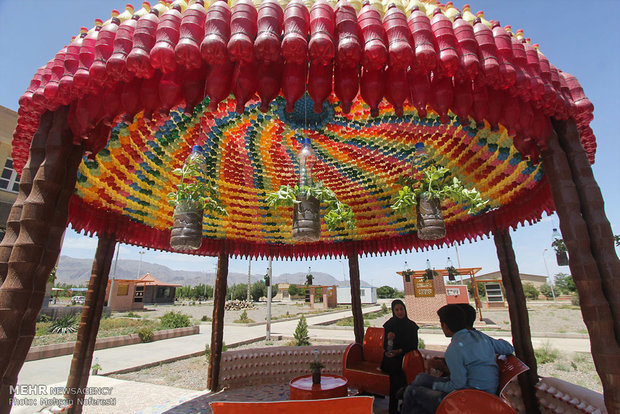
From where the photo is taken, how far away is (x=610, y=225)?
2475mm

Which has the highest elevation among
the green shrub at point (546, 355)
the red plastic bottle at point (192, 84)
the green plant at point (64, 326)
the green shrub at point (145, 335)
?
the red plastic bottle at point (192, 84)

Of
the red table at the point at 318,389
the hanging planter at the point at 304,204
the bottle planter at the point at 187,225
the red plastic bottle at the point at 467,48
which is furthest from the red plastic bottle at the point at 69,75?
the red table at the point at 318,389

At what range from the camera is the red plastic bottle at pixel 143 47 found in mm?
2123

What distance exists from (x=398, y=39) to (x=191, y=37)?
1378 millimetres

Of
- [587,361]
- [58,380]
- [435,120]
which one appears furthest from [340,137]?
[587,361]

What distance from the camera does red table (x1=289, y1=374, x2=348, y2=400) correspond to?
15.6 feet

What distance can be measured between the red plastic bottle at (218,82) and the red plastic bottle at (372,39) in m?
0.96

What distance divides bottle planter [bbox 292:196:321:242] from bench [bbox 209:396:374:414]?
168cm

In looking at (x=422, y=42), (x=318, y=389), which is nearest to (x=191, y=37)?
(x=422, y=42)

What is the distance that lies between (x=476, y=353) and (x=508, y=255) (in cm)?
311

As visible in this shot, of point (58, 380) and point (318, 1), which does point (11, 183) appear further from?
point (318, 1)

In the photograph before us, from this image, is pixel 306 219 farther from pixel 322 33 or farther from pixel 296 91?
pixel 322 33

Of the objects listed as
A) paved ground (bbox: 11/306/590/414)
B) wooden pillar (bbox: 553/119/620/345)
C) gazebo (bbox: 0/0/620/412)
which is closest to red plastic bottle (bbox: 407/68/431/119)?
gazebo (bbox: 0/0/620/412)

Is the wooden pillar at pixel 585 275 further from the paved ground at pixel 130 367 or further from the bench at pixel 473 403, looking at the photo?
the paved ground at pixel 130 367
